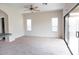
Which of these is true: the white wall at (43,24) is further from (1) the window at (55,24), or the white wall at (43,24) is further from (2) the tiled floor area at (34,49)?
(2) the tiled floor area at (34,49)

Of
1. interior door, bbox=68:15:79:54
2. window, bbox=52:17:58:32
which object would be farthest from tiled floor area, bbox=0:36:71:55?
window, bbox=52:17:58:32

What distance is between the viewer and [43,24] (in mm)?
11555

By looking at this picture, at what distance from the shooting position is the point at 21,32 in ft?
38.3

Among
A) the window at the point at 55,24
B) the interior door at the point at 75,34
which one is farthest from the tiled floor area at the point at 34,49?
the window at the point at 55,24

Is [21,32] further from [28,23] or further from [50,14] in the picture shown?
[50,14]

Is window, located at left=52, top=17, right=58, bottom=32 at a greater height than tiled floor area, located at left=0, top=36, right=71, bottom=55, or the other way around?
window, located at left=52, top=17, right=58, bottom=32

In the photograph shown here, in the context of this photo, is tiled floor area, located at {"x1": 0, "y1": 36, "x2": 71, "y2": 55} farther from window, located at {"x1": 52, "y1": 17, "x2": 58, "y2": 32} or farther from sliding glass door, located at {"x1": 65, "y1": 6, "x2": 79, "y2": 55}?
window, located at {"x1": 52, "y1": 17, "x2": 58, "y2": 32}

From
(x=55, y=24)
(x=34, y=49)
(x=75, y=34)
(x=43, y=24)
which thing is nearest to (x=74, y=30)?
(x=75, y=34)

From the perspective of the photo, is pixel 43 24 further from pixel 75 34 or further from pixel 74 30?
A: pixel 75 34

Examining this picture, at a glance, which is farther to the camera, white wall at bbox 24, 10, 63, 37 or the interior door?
white wall at bbox 24, 10, 63, 37

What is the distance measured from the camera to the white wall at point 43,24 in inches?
437

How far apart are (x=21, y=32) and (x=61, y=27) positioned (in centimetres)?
411

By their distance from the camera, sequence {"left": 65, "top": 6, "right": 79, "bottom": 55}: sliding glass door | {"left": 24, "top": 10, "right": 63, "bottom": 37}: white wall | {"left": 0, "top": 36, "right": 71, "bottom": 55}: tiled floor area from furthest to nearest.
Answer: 1. {"left": 24, "top": 10, "right": 63, "bottom": 37}: white wall
2. {"left": 0, "top": 36, "right": 71, "bottom": 55}: tiled floor area
3. {"left": 65, "top": 6, "right": 79, "bottom": 55}: sliding glass door

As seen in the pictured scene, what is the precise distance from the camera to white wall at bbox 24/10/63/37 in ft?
36.4
